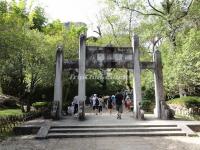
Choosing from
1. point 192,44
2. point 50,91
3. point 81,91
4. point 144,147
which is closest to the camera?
point 144,147

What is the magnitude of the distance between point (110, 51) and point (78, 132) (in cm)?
834

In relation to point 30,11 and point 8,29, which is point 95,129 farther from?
point 30,11

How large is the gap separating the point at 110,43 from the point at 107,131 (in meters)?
21.5

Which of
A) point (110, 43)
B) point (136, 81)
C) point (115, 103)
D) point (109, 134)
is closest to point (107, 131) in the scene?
point (109, 134)

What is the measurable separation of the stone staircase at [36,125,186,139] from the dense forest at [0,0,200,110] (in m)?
5.89

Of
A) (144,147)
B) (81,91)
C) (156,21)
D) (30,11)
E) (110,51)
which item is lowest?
(144,147)

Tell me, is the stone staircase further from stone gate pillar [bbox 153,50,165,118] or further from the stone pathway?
stone gate pillar [bbox 153,50,165,118]

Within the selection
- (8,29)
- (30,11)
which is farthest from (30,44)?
(30,11)

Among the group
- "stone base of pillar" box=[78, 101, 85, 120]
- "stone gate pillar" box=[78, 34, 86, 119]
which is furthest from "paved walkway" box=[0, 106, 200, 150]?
"stone gate pillar" box=[78, 34, 86, 119]

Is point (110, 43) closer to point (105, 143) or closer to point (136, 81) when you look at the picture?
point (136, 81)

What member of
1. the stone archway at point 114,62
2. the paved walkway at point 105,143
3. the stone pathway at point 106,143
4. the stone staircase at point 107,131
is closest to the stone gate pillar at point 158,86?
the stone archway at point 114,62

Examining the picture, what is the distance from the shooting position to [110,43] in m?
40.0

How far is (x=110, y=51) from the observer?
26.0m

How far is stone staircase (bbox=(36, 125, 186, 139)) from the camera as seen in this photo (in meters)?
18.8
